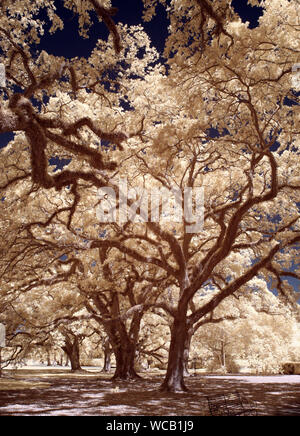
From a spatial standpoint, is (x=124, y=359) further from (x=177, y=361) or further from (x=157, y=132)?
(x=157, y=132)

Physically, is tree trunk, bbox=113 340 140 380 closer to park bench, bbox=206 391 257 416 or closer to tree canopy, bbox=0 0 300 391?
tree canopy, bbox=0 0 300 391

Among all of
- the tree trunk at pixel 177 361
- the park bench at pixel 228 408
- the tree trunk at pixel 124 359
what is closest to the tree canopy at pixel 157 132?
the tree trunk at pixel 177 361

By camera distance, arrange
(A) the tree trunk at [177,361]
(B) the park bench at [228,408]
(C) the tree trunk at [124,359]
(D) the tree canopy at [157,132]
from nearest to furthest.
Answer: (B) the park bench at [228,408] < (D) the tree canopy at [157,132] < (A) the tree trunk at [177,361] < (C) the tree trunk at [124,359]

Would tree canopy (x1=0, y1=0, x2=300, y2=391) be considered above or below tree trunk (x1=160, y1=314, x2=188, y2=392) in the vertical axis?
above

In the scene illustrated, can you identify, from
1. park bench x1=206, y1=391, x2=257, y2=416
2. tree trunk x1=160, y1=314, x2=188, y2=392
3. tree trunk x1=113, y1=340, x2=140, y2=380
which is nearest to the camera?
park bench x1=206, y1=391, x2=257, y2=416

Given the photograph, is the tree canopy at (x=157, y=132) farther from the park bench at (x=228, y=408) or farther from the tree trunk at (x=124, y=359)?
the park bench at (x=228, y=408)

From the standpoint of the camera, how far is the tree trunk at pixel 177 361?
13.2 metres

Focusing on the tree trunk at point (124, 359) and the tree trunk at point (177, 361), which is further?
the tree trunk at point (124, 359)

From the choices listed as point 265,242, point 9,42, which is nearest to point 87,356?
point 265,242

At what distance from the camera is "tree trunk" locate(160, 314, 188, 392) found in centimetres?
1324

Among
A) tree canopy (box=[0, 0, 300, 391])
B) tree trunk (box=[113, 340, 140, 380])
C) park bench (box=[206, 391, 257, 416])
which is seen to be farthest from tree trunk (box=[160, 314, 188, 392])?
tree trunk (box=[113, 340, 140, 380])

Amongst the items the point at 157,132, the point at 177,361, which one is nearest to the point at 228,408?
the point at 177,361
